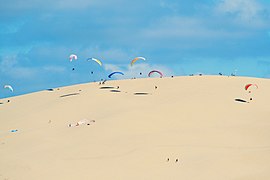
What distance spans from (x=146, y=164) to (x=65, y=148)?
667 cm

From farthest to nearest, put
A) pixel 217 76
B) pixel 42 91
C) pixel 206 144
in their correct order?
pixel 42 91 → pixel 217 76 → pixel 206 144

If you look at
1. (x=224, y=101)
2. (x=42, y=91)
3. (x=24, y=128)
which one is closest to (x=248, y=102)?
(x=224, y=101)

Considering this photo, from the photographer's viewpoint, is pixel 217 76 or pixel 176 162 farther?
pixel 217 76

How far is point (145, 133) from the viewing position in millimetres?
38188

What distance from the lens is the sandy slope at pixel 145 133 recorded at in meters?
32.0

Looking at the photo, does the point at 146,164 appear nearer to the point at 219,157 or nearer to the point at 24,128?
the point at 219,157

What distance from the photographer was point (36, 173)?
32.3 m

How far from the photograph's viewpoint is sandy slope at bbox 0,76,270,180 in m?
32.0

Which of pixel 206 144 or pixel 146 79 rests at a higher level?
pixel 146 79

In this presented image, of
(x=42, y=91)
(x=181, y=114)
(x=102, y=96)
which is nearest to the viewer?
(x=181, y=114)

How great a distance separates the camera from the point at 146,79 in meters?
57.5

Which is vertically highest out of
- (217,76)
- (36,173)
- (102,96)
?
(217,76)

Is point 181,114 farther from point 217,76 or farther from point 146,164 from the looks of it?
point 217,76

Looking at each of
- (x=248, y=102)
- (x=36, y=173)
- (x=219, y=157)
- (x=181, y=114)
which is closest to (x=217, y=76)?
(x=248, y=102)
